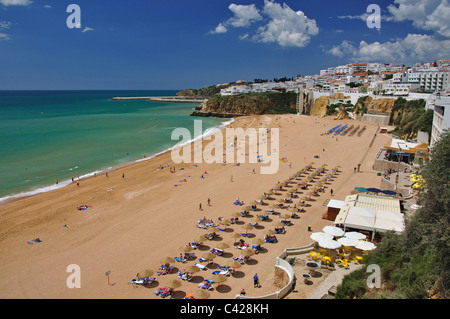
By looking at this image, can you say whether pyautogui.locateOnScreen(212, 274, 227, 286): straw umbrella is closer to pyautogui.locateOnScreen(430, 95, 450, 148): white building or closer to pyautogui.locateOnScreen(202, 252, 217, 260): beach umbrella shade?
pyautogui.locateOnScreen(202, 252, 217, 260): beach umbrella shade

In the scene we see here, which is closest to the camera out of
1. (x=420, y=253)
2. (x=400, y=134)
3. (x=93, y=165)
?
(x=420, y=253)

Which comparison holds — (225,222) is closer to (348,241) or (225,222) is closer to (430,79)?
(348,241)

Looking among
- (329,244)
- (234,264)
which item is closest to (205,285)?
(234,264)

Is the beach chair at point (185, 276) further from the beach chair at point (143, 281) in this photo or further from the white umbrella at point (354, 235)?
the white umbrella at point (354, 235)

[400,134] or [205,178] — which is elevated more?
[400,134]
